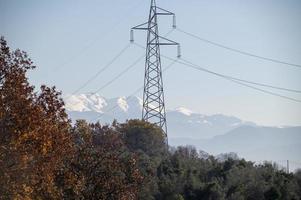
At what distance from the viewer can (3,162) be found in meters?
18.3

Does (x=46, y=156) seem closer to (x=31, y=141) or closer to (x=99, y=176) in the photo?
(x=31, y=141)

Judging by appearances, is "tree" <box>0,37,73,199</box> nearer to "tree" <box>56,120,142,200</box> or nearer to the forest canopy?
the forest canopy

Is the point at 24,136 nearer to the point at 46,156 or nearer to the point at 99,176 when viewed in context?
the point at 46,156

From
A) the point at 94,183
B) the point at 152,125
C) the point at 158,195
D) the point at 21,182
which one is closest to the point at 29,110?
the point at 21,182

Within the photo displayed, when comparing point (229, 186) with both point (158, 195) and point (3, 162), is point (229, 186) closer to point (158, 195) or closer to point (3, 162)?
point (158, 195)

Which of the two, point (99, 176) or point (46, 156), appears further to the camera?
point (99, 176)

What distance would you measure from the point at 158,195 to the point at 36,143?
88.0 feet

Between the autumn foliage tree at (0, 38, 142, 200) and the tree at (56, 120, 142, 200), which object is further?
the tree at (56, 120, 142, 200)

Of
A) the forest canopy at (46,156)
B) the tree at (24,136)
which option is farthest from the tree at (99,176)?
the tree at (24,136)

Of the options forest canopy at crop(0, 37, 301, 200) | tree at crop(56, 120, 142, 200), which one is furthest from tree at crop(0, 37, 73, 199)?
tree at crop(56, 120, 142, 200)

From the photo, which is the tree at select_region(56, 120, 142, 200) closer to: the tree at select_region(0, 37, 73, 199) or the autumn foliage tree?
the autumn foliage tree

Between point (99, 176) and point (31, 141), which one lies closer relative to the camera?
point (31, 141)

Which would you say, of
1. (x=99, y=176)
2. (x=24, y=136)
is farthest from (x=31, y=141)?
(x=99, y=176)

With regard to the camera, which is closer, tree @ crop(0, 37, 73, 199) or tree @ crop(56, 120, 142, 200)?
tree @ crop(0, 37, 73, 199)
